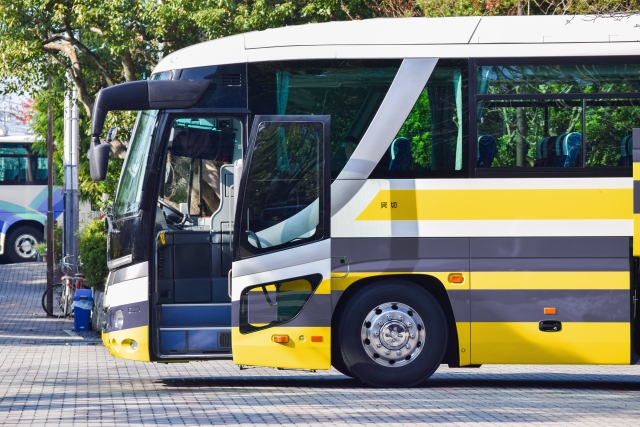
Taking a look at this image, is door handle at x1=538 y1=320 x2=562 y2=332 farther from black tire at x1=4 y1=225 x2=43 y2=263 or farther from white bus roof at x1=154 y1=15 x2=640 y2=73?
black tire at x1=4 y1=225 x2=43 y2=263

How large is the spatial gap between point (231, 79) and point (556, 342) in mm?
4086

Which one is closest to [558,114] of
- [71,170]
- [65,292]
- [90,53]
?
[65,292]

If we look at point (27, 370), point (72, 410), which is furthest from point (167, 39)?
point (72, 410)

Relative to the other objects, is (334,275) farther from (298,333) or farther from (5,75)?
(5,75)

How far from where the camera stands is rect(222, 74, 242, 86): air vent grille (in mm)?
11164

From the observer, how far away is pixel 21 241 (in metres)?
36.2

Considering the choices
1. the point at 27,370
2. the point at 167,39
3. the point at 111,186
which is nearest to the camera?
the point at 27,370

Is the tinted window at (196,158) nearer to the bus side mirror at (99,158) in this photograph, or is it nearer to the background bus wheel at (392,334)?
the bus side mirror at (99,158)

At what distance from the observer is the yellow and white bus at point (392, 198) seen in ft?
36.1

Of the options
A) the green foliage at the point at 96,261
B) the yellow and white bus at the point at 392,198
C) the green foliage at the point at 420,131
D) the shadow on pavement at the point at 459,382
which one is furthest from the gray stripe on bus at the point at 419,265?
the green foliage at the point at 96,261

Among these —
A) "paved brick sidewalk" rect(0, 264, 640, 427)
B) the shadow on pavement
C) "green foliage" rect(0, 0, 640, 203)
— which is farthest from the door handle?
"green foliage" rect(0, 0, 640, 203)

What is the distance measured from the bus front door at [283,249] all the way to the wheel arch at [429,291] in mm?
231

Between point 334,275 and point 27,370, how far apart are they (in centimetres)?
476

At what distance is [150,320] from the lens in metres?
11.2
